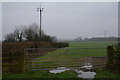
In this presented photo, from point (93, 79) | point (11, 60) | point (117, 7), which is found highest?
point (117, 7)

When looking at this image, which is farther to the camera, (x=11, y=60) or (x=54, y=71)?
(x=11, y=60)

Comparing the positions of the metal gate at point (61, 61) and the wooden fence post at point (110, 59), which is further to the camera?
the metal gate at point (61, 61)

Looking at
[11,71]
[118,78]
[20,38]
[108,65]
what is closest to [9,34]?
[20,38]

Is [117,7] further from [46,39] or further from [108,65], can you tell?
[46,39]

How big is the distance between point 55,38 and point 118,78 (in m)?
12.8

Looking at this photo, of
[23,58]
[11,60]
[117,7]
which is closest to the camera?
[23,58]

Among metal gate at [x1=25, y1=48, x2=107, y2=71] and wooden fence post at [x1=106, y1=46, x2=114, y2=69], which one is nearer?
wooden fence post at [x1=106, y1=46, x2=114, y2=69]

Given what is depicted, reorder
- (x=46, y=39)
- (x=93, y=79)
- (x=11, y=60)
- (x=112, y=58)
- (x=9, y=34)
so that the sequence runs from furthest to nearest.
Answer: (x=46, y=39) < (x=9, y=34) < (x=11, y=60) < (x=112, y=58) < (x=93, y=79)

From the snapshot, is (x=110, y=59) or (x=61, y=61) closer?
(x=110, y=59)

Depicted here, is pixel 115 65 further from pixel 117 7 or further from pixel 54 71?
pixel 117 7

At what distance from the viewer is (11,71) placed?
430cm

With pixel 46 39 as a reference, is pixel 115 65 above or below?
below

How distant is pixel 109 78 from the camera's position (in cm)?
350

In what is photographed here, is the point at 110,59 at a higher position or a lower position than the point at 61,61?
higher
